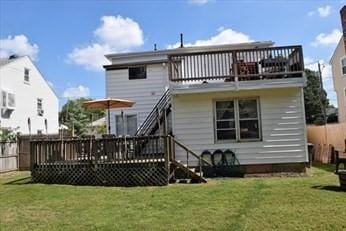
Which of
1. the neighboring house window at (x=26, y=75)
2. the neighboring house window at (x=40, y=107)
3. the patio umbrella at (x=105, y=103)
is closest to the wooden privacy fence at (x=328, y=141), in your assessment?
the patio umbrella at (x=105, y=103)

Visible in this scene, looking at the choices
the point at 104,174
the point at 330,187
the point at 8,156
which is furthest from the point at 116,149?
the point at 8,156

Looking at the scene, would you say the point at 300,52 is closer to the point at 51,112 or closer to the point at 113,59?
the point at 113,59

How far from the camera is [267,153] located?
12.5 meters

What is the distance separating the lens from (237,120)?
499 inches

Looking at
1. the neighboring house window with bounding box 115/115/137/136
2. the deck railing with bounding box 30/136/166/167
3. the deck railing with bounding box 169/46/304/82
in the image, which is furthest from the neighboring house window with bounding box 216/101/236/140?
the neighboring house window with bounding box 115/115/137/136

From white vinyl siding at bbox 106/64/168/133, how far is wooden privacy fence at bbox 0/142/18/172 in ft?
15.8

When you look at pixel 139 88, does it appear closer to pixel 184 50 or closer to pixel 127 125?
pixel 127 125

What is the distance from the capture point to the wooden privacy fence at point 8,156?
16413 millimetres

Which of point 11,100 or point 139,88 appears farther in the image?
point 11,100

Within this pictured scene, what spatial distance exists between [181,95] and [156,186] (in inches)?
143

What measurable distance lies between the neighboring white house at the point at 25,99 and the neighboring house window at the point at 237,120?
1544 centimetres

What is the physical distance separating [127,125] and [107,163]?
576 centimetres

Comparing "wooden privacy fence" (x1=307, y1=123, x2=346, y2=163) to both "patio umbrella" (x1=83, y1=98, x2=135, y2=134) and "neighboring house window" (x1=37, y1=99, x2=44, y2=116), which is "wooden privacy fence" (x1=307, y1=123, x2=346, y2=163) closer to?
"patio umbrella" (x1=83, y1=98, x2=135, y2=134)

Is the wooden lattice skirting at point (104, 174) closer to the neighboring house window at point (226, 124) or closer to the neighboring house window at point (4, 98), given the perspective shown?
the neighboring house window at point (226, 124)
